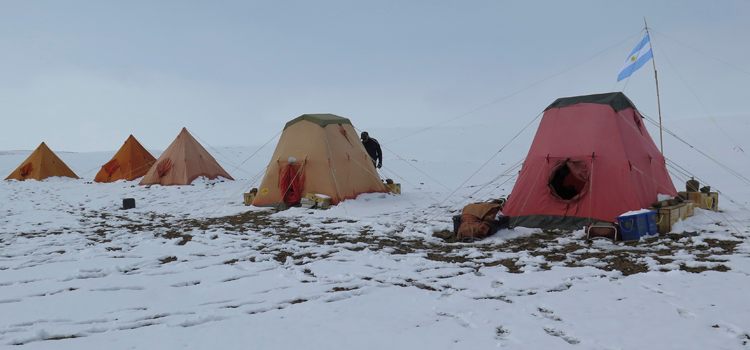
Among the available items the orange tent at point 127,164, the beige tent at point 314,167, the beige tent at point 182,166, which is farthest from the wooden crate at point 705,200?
the orange tent at point 127,164

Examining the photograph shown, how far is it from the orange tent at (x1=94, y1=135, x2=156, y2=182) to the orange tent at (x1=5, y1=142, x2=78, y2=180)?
3.38 m

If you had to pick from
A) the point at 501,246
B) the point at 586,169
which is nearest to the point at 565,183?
the point at 586,169

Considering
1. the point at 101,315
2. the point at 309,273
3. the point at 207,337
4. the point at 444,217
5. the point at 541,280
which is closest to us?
the point at 207,337

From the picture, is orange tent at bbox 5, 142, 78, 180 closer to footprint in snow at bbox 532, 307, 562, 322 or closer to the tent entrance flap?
the tent entrance flap

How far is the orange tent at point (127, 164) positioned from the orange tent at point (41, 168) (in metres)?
3.38

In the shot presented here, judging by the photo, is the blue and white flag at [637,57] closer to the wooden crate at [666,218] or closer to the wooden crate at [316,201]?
the wooden crate at [666,218]

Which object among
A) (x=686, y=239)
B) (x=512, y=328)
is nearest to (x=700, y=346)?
(x=512, y=328)

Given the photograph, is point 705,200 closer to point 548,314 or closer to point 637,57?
point 637,57

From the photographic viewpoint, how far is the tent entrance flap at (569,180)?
30.9 feet

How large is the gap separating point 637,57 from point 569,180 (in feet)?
13.7

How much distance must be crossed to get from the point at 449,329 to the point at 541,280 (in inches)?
78.9

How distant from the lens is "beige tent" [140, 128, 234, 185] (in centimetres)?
2019

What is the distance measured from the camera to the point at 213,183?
2047 cm

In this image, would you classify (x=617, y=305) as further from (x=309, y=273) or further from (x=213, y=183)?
(x=213, y=183)
